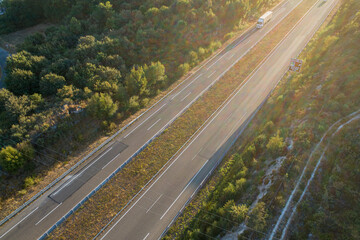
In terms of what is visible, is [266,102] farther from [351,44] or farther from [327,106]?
[351,44]

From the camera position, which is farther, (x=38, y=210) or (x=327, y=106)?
(x=327, y=106)

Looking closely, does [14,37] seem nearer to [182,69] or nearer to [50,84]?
[50,84]

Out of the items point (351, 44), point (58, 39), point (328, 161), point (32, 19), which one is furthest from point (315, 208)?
point (32, 19)

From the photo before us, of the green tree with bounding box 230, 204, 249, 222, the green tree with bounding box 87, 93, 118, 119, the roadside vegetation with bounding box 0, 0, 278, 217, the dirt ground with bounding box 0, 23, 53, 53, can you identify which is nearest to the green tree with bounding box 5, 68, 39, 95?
the roadside vegetation with bounding box 0, 0, 278, 217

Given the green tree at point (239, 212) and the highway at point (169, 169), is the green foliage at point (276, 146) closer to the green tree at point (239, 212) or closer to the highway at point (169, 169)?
the highway at point (169, 169)

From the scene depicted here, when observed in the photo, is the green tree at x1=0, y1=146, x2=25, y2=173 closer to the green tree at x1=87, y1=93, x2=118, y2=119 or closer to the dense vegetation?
the green tree at x1=87, y1=93, x2=118, y2=119
